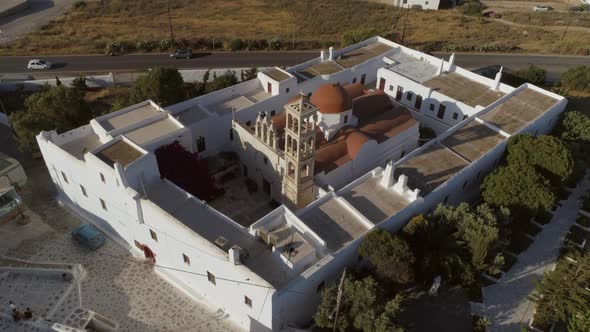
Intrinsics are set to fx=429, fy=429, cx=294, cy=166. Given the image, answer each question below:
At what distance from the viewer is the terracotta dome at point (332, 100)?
125 ft

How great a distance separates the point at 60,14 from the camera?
89.7m

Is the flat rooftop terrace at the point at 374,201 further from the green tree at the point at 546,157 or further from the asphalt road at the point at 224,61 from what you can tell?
the asphalt road at the point at 224,61

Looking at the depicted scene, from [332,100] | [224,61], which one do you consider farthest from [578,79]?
[224,61]

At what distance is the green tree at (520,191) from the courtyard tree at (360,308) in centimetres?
1389

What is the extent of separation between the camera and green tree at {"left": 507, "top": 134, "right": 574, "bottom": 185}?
37094mm

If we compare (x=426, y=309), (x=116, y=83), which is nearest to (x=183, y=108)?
(x=116, y=83)

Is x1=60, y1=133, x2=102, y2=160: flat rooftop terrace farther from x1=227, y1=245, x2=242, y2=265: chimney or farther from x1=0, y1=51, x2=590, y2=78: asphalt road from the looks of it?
x1=0, y1=51, x2=590, y2=78: asphalt road

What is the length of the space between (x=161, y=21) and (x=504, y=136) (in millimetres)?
68875

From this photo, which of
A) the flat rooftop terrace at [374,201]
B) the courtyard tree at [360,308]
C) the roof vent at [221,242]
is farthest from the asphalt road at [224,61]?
the courtyard tree at [360,308]

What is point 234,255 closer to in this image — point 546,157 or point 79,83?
point 546,157

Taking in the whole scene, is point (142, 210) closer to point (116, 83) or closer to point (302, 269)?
point (302, 269)

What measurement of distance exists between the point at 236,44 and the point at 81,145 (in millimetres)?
38127

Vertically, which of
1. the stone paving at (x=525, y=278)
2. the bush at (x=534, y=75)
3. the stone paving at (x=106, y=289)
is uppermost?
the bush at (x=534, y=75)

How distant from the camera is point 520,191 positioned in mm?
34812
